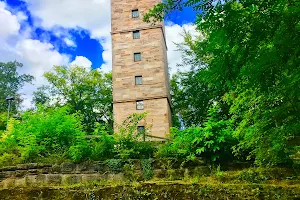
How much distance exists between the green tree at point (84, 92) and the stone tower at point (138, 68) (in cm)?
1156

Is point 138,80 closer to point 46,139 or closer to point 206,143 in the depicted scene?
point 46,139

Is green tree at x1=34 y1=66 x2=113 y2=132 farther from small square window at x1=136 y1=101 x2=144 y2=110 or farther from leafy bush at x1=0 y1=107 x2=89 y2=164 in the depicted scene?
leafy bush at x1=0 y1=107 x2=89 y2=164

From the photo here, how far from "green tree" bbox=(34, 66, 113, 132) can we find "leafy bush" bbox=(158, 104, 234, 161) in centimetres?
2627

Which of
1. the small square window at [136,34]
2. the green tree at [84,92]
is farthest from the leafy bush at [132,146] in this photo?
the green tree at [84,92]

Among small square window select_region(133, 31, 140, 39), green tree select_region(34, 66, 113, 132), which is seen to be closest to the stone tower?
small square window select_region(133, 31, 140, 39)

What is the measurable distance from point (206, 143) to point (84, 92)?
97.5 ft

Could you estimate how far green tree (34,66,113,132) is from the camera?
35.8 meters

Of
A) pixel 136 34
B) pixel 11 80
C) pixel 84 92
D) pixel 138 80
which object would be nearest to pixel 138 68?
pixel 138 80

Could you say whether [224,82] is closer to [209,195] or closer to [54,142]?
[209,195]

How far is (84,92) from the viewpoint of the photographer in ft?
121

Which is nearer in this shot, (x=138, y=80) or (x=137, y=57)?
(x=138, y=80)

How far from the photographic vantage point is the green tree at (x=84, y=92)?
3578 centimetres

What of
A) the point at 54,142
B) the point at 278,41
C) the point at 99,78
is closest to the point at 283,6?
the point at 278,41

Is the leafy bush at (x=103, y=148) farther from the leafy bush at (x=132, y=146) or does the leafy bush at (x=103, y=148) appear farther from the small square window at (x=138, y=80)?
the small square window at (x=138, y=80)
